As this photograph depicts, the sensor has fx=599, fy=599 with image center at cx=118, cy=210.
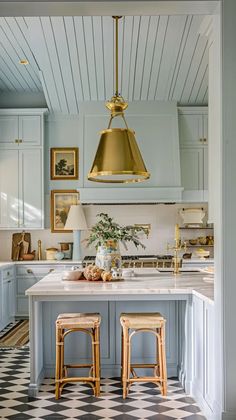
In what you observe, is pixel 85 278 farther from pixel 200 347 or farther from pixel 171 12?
pixel 171 12

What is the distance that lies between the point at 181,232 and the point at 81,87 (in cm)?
259

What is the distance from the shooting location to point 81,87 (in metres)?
8.28

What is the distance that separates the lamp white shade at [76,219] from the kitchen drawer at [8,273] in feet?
3.16

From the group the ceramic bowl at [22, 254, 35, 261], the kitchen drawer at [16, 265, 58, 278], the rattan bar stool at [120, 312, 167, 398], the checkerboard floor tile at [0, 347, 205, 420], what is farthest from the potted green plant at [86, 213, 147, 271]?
the ceramic bowl at [22, 254, 35, 261]

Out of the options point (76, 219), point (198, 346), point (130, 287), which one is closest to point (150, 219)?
point (76, 219)

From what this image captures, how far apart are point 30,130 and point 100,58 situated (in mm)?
1700

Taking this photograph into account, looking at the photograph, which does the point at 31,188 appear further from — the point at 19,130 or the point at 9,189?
the point at 19,130

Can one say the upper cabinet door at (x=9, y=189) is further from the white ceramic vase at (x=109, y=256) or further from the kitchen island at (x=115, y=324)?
the white ceramic vase at (x=109, y=256)

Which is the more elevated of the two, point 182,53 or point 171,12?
point 182,53

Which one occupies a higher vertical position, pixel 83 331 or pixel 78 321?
pixel 78 321

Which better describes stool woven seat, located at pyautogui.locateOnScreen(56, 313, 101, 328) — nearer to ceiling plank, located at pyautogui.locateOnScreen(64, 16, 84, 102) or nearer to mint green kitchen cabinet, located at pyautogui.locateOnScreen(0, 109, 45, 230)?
ceiling plank, located at pyautogui.locateOnScreen(64, 16, 84, 102)

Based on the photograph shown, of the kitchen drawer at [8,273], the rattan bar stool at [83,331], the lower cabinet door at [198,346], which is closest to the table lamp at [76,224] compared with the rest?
the kitchen drawer at [8,273]

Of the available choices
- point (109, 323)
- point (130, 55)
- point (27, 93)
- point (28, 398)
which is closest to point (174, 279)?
point (109, 323)

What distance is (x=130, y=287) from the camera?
16.6 ft
